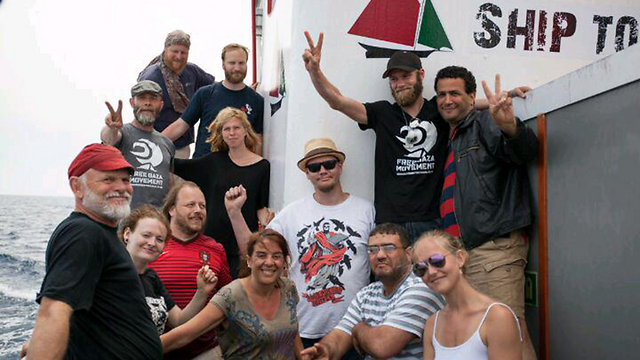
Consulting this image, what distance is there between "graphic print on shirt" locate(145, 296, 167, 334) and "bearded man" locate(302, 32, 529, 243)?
5.46 ft

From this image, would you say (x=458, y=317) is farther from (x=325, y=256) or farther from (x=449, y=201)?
(x=325, y=256)

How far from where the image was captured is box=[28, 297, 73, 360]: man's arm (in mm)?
2891

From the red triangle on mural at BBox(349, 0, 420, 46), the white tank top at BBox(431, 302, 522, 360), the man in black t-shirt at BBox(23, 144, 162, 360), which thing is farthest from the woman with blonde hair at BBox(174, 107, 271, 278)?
the white tank top at BBox(431, 302, 522, 360)

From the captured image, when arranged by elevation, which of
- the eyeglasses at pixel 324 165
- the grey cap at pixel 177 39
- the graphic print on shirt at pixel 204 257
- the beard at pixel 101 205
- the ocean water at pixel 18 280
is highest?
the grey cap at pixel 177 39

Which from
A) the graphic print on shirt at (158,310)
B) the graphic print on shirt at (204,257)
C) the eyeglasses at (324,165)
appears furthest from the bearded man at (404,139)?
the graphic print on shirt at (158,310)

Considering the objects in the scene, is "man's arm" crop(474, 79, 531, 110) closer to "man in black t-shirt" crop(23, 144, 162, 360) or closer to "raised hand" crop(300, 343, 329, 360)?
"raised hand" crop(300, 343, 329, 360)

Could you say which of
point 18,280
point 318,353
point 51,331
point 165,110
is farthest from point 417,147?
point 18,280

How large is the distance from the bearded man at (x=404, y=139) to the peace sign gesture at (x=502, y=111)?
813mm

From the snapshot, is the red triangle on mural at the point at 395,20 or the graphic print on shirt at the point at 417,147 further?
the red triangle on mural at the point at 395,20

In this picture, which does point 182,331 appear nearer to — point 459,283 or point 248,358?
point 248,358

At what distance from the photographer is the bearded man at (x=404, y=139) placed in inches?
197

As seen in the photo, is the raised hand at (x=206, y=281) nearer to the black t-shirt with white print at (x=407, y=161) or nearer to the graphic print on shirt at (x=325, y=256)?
the graphic print on shirt at (x=325, y=256)

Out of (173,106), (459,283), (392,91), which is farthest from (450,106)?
(173,106)

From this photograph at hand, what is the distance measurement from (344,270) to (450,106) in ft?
4.35
